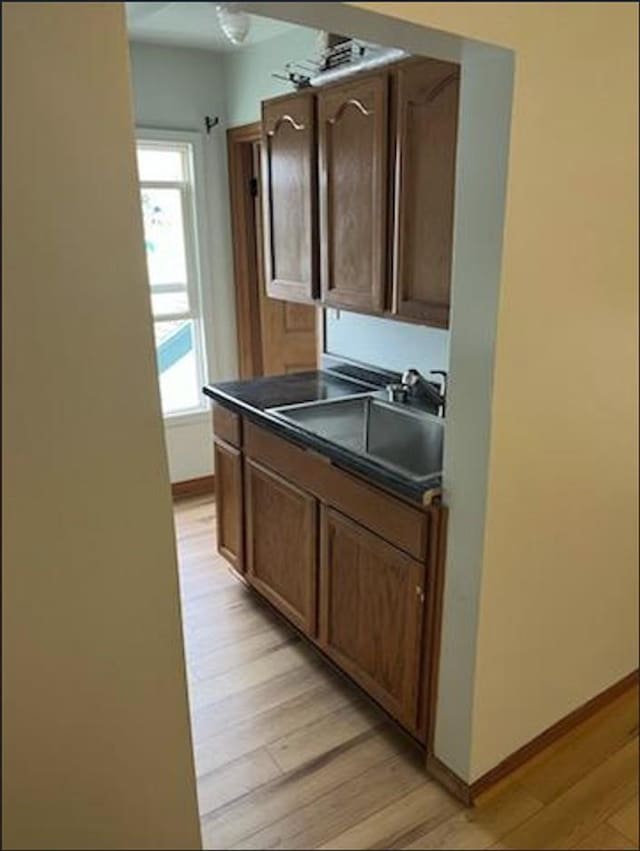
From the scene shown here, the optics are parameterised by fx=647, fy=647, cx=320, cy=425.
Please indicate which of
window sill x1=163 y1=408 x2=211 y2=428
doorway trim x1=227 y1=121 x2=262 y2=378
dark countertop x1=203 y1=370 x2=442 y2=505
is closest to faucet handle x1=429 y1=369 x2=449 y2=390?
dark countertop x1=203 y1=370 x2=442 y2=505

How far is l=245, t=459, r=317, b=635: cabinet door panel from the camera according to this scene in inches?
87.4

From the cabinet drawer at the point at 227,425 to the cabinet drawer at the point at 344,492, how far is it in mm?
60

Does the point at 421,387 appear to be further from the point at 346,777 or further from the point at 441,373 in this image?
the point at 346,777

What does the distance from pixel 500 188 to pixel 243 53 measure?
2508mm

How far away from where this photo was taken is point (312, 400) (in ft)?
8.17

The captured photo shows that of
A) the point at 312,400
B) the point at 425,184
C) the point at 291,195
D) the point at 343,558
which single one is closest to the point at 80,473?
the point at 343,558

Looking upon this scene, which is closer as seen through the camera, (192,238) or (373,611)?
(373,611)

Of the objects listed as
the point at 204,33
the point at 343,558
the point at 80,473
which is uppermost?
the point at 204,33

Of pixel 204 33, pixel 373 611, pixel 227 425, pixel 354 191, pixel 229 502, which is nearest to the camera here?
pixel 373 611

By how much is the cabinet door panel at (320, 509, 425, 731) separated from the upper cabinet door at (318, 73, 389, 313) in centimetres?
78

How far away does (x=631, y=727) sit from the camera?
2008 mm

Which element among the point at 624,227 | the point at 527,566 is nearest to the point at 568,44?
the point at 624,227

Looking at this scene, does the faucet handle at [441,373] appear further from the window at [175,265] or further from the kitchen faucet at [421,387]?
the window at [175,265]

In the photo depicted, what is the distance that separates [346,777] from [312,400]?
1280 mm
